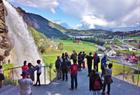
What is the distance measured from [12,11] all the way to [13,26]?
4124 millimetres

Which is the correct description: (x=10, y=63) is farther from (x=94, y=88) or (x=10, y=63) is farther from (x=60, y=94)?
(x=94, y=88)

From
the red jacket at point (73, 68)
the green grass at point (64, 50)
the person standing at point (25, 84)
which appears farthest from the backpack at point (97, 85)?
the green grass at point (64, 50)

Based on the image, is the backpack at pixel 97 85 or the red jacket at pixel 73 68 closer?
the backpack at pixel 97 85

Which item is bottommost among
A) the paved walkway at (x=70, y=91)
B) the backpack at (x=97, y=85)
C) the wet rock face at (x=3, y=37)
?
the paved walkway at (x=70, y=91)

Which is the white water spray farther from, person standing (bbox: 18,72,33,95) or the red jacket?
person standing (bbox: 18,72,33,95)

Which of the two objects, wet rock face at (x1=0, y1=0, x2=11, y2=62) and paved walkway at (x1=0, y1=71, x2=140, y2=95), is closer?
paved walkway at (x1=0, y1=71, x2=140, y2=95)

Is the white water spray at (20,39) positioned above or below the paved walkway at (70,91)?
above

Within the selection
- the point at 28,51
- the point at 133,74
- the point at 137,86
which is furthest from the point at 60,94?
the point at 28,51

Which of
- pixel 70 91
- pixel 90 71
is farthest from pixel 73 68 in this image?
pixel 90 71

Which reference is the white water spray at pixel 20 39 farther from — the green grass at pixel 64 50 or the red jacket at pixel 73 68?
the red jacket at pixel 73 68

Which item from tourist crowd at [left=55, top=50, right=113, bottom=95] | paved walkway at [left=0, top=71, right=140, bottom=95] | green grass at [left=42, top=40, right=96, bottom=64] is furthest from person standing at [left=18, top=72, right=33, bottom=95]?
green grass at [left=42, top=40, right=96, bottom=64]

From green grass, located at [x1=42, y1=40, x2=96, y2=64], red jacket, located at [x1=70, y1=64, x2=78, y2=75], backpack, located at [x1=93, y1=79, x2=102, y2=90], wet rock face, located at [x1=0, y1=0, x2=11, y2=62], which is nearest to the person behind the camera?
backpack, located at [x1=93, y1=79, x2=102, y2=90]

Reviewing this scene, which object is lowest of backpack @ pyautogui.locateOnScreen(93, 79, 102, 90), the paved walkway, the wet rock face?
the paved walkway

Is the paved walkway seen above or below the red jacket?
below
